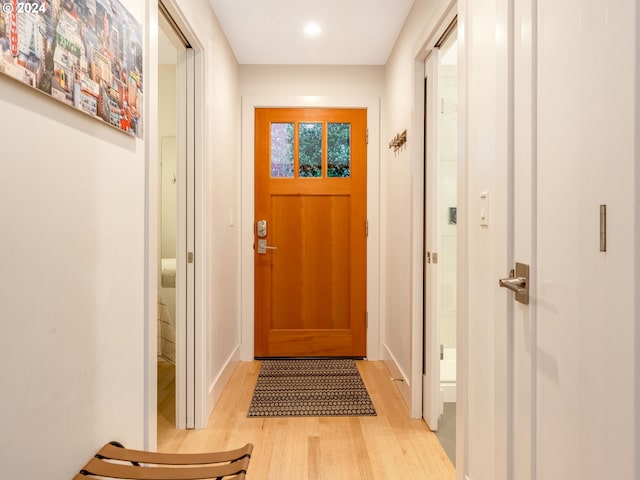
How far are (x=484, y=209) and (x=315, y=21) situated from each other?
1928 millimetres

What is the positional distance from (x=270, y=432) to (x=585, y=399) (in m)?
1.74

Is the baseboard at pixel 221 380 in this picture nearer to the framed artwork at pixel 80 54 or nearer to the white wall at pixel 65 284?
the white wall at pixel 65 284

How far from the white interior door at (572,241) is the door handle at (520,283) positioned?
0.02 meters

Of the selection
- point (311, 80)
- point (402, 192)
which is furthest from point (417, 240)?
point (311, 80)

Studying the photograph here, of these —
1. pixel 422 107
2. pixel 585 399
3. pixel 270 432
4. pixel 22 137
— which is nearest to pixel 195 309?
pixel 270 432

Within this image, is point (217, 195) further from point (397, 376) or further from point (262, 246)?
point (397, 376)

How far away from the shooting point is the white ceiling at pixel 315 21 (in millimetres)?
2564

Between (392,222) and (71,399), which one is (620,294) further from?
(392,222)

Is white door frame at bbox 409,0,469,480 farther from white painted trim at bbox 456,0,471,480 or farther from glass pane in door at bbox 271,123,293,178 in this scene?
glass pane in door at bbox 271,123,293,178

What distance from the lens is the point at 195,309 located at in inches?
91.7

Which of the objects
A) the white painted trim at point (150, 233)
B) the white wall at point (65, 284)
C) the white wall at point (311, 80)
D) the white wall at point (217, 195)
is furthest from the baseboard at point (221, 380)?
the white wall at point (311, 80)

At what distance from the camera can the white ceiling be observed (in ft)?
8.41

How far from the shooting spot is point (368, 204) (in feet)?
11.6

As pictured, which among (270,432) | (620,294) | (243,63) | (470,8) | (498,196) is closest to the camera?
(620,294)
